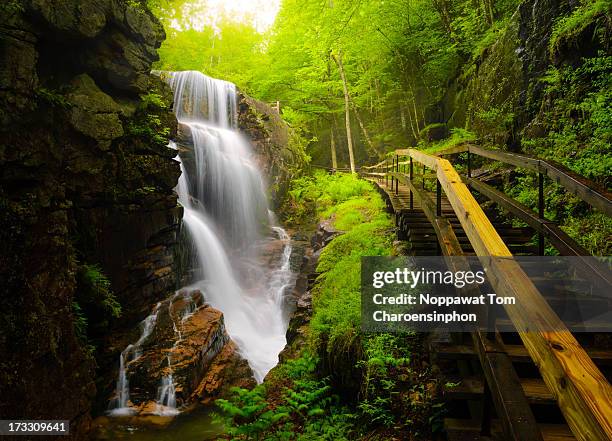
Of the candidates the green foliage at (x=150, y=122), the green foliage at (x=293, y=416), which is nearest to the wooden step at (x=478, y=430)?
the green foliage at (x=293, y=416)

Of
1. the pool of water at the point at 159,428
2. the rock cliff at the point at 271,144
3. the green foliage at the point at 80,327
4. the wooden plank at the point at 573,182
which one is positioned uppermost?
the rock cliff at the point at 271,144

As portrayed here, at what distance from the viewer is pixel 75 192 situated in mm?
8297

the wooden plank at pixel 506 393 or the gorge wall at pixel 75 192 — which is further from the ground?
the gorge wall at pixel 75 192

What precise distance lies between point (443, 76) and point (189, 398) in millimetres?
15207

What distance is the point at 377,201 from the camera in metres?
12.7

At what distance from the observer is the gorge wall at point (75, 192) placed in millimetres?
5719

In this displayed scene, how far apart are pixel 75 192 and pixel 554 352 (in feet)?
30.2

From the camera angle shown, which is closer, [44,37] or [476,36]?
[44,37]

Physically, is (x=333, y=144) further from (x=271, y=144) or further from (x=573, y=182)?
(x=573, y=182)

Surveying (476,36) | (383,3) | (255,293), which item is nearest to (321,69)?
(383,3)

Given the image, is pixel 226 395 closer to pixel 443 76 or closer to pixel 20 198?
pixel 20 198

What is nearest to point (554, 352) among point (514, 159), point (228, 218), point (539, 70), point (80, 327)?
point (514, 159)

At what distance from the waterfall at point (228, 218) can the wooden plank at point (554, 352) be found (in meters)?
7.61

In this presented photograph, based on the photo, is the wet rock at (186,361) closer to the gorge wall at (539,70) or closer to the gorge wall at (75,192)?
the gorge wall at (75,192)
